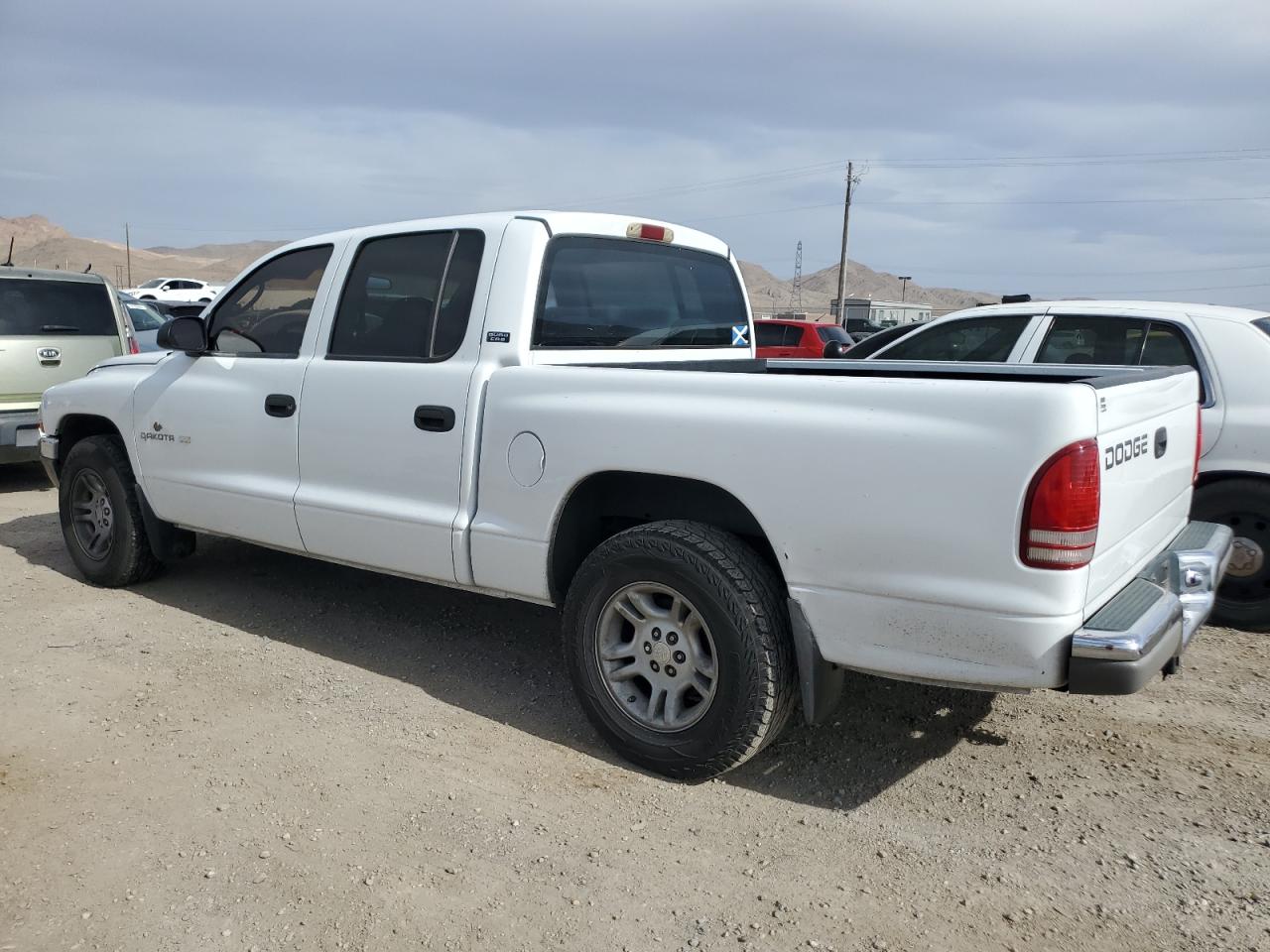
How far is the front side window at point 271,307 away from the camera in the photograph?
4742 millimetres

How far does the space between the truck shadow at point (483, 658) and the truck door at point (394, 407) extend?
61 centimetres

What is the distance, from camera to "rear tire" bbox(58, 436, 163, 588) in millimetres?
5555

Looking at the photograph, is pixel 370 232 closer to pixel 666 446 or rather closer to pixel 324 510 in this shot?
pixel 324 510

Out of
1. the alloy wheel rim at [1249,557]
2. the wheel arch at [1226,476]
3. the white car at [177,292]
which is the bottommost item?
the alloy wheel rim at [1249,557]

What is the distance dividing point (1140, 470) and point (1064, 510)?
0.61 meters

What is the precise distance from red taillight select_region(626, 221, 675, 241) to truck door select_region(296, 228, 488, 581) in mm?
713

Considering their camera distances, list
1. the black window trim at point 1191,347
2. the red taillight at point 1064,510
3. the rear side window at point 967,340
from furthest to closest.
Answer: the rear side window at point 967,340
the black window trim at point 1191,347
the red taillight at point 1064,510

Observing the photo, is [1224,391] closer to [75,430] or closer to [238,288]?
[238,288]

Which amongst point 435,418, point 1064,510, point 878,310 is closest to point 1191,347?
point 1064,510

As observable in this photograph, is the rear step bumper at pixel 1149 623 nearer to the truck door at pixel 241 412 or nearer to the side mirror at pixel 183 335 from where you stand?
the truck door at pixel 241 412

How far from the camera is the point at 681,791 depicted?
3473 mm

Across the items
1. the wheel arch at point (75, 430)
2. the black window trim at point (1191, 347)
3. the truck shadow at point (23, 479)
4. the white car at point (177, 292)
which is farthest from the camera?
the white car at point (177, 292)

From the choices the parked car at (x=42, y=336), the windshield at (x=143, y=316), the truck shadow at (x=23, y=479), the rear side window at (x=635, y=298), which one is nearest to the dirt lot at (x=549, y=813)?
the rear side window at (x=635, y=298)

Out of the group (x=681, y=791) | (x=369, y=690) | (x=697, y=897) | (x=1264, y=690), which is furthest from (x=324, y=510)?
(x=1264, y=690)
